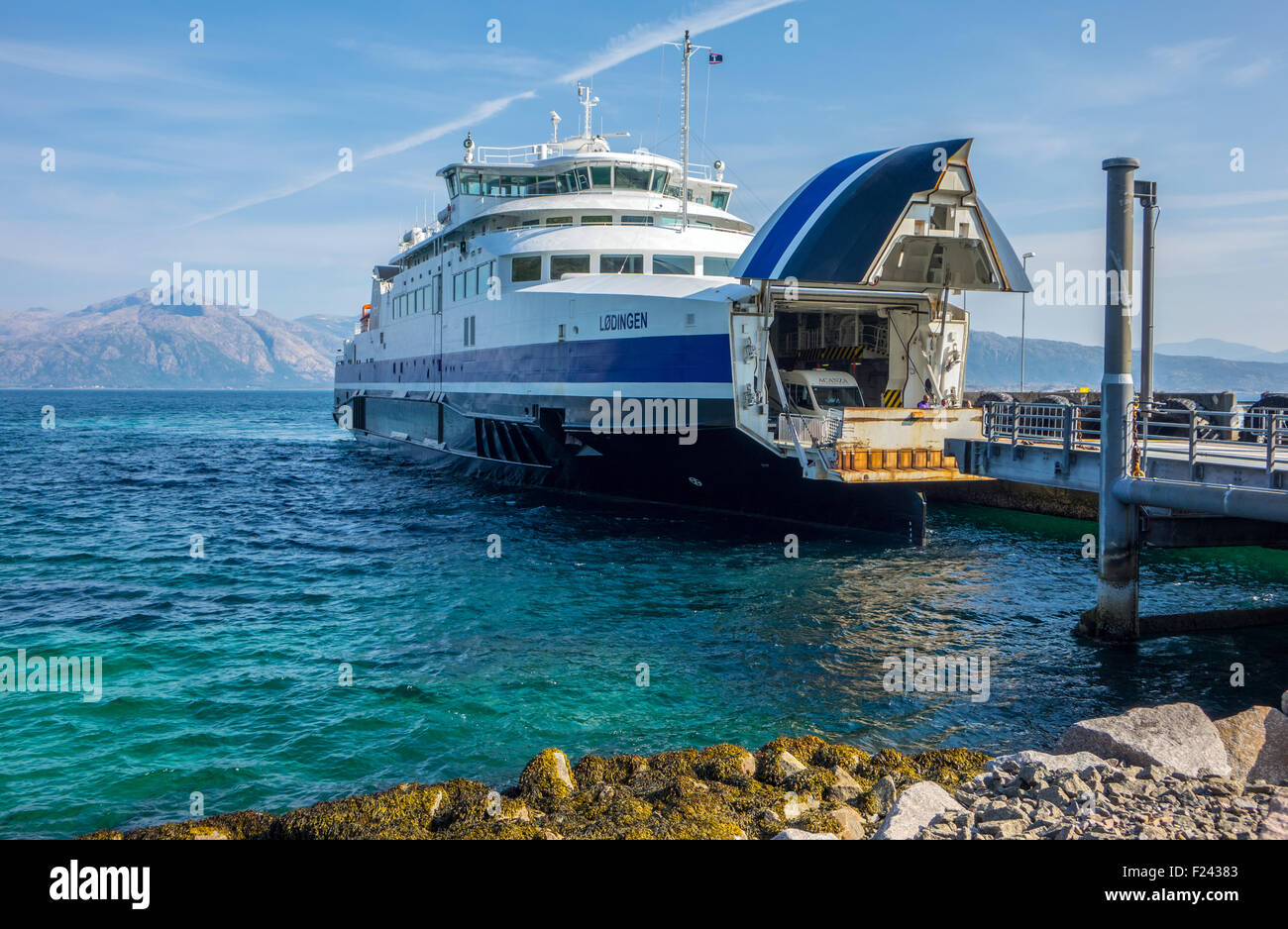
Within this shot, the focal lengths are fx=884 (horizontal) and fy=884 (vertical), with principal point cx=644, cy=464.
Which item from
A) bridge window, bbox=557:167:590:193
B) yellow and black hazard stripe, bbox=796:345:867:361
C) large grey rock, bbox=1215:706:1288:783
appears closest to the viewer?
large grey rock, bbox=1215:706:1288:783

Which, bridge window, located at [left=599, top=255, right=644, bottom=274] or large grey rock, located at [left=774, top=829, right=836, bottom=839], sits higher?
bridge window, located at [left=599, top=255, right=644, bottom=274]

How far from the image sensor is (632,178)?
2933 centimetres

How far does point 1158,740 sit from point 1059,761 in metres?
1.15

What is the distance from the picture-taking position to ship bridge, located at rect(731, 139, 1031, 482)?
18506 millimetres

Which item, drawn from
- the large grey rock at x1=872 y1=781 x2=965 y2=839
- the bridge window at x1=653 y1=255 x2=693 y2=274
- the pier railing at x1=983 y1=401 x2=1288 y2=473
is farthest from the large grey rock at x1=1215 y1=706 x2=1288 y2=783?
the bridge window at x1=653 y1=255 x2=693 y2=274

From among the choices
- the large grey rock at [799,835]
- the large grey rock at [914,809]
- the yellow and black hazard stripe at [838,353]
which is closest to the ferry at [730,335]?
the yellow and black hazard stripe at [838,353]

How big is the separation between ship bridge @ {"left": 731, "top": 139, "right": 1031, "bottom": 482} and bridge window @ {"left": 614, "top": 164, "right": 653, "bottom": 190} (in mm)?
10244

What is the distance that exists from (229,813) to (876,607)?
10.8m

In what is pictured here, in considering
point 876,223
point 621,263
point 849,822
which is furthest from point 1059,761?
point 621,263

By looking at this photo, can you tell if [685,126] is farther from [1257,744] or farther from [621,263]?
[1257,744]

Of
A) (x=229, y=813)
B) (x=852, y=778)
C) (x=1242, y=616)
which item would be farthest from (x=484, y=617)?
(x=1242, y=616)

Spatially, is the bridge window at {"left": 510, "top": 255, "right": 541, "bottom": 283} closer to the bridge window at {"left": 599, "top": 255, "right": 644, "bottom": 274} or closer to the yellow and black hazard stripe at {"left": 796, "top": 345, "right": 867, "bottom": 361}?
the bridge window at {"left": 599, "top": 255, "right": 644, "bottom": 274}

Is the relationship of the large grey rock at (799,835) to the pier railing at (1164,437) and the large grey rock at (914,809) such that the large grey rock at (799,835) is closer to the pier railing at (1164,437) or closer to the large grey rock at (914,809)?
the large grey rock at (914,809)

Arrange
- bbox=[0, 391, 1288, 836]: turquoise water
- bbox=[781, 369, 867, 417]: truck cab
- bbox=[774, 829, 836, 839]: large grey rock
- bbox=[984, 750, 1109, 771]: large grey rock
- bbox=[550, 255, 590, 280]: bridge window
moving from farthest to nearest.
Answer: bbox=[550, 255, 590, 280]: bridge window, bbox=[781, 369, 867, 417]: truck cab, bbox=[0, 391, 1288, 836]: turquoise water, bbox=[984, 750, 1109, 771]: large grey rock, bbox=[774, 829, 836, 839]: large grey rock
